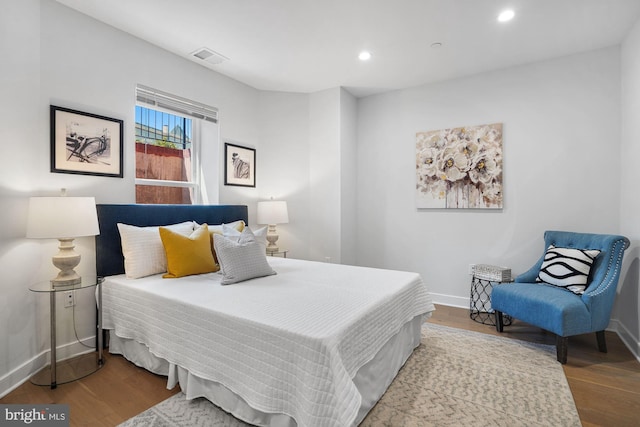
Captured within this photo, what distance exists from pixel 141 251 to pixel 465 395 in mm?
2480

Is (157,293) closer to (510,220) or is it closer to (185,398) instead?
(185,398)

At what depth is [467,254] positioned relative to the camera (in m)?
3.61

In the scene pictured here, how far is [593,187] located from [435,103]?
1.81 m

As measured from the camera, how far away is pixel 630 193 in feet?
8.63

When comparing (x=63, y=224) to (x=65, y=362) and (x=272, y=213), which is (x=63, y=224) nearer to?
(x=65, y=362)

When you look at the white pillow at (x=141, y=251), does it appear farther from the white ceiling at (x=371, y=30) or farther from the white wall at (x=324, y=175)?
the white wall at (x=324, y=175)

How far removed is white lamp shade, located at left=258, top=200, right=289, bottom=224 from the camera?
3.76 metres

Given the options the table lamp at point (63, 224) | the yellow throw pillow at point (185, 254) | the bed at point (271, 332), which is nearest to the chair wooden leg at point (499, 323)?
the bed at point (271, 332)

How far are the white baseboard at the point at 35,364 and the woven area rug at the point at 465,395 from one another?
0.95m

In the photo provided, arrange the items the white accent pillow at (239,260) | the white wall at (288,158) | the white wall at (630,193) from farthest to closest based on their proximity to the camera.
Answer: the white wall at (288,158)
the white wall at (630,193)
the white accent pillow at (239,260)

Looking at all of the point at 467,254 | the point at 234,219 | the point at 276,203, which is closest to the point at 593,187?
the point at 467,254

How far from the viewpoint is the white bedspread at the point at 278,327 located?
1.34m

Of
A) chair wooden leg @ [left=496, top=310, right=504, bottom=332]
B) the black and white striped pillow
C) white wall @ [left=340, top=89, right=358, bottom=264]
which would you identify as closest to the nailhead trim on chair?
the black and white striped pillow

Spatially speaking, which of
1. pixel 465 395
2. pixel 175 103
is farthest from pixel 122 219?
pixel 465 395
